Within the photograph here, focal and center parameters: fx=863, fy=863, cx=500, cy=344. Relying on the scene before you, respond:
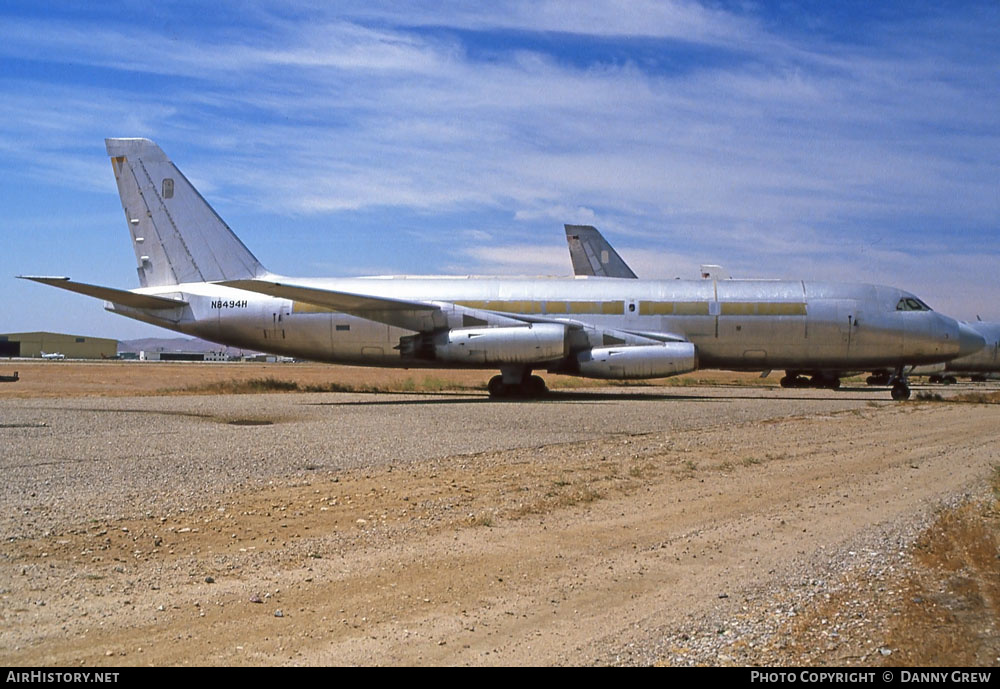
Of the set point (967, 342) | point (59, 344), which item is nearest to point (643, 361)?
point (967, 342)

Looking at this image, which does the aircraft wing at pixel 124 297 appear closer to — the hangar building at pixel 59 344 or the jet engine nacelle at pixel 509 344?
the jet engine nacelle at pixel 509 344

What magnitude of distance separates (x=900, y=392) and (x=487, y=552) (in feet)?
75.5

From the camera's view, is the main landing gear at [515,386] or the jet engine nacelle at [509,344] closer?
the jet engine nacelle at [509,344]

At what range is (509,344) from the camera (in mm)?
23641

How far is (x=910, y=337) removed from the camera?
25.2m

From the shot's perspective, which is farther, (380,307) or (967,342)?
(967,342)

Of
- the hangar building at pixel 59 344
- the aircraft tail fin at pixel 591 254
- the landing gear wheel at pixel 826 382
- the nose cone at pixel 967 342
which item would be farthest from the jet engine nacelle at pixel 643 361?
the hangar building at pixel 59 344

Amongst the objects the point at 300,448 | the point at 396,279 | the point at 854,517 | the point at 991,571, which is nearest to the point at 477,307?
the point at 396,279

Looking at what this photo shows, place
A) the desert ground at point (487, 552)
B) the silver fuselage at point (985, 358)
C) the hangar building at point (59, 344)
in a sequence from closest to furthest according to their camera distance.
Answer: the desert ground at point (487, 552) < the silver fuselage at point (985, 358) < the hangar building at point (59, 344)

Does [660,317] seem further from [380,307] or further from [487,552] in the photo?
[487,552]

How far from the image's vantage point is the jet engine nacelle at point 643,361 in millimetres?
23594

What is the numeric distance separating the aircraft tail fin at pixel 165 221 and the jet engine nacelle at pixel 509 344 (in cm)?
795

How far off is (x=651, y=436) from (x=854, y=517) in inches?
251

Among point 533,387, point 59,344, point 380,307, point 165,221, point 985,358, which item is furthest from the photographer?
point 59,344
